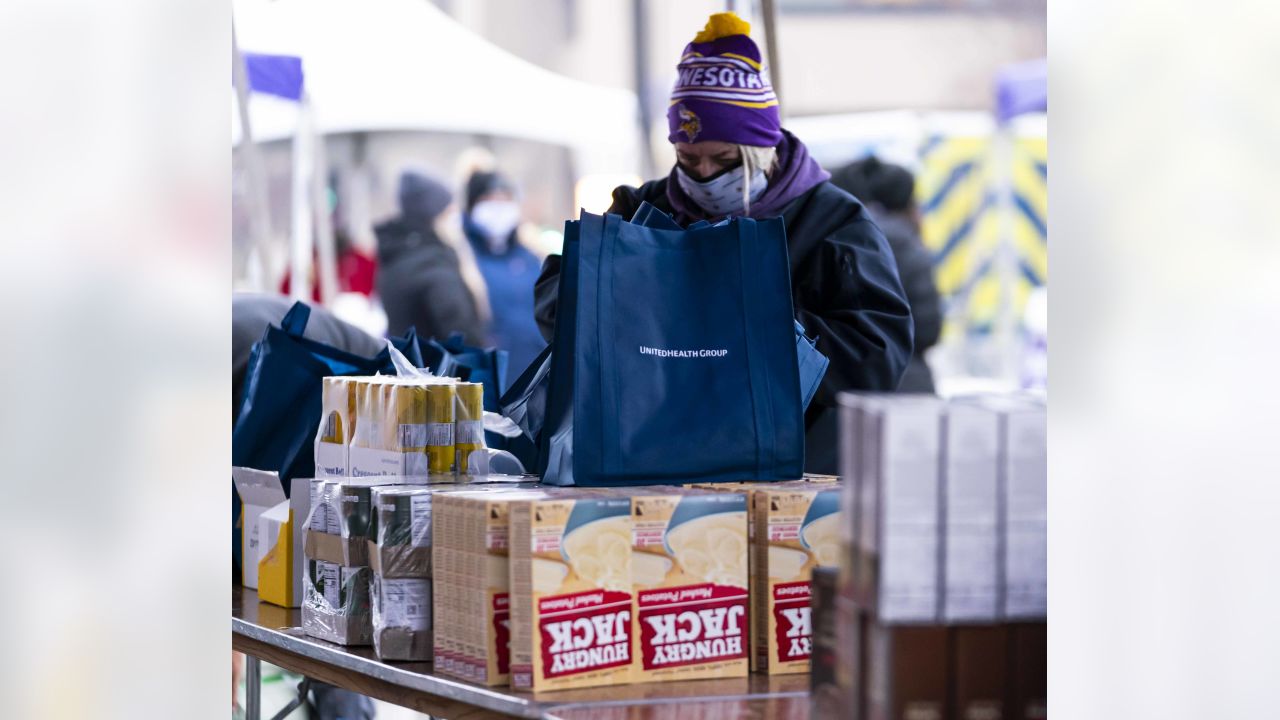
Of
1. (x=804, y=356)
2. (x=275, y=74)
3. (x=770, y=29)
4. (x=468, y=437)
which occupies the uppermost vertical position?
(x=275, y=74)

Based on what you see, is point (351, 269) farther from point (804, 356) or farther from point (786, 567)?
point (786, 567)

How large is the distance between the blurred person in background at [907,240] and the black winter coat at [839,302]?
138 cm

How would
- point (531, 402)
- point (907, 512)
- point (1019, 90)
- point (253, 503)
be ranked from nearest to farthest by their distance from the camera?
1. point (907, 512)
2. point (531, 402)
3. point (253, 503)
4. point (1019, 90)

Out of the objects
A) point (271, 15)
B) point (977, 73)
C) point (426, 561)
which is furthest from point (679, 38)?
point (426, 561)

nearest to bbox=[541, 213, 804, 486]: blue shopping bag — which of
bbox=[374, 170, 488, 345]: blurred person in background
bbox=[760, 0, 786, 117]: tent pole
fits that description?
bbox=[760, 0, 786, 117]: tent pole

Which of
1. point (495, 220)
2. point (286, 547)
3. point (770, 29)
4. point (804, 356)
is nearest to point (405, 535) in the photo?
point (286, 547)

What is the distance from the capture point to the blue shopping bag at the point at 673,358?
1959 mm

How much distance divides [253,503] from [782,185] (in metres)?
1.20

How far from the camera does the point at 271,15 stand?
5.62 metres

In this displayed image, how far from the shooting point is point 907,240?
4625 millimetres

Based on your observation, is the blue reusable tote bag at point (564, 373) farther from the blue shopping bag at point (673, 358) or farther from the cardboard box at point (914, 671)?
the cardboard box at point (914, 671)
